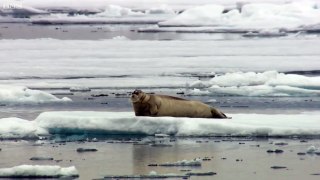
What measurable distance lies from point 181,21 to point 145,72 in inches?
521

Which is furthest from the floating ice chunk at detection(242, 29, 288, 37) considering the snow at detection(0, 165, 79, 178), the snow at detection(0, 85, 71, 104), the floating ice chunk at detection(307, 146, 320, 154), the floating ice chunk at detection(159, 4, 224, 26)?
the snow at detection(0, 165, 79, 178)

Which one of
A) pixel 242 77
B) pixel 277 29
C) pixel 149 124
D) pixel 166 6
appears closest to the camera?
pixel 149 124

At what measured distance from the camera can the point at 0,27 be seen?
27.5m

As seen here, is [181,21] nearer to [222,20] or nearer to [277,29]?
[222,20]

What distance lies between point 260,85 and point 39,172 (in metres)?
6.27

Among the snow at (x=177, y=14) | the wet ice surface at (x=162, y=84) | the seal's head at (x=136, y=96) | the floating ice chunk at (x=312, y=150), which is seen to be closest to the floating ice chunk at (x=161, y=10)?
the snow at (x=177, y=14)

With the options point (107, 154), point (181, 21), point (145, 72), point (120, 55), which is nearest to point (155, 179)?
point (107, 154)

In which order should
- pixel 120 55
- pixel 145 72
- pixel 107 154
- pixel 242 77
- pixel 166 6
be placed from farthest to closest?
pixel 166 6, pixel 120 55, pixel 145 72, pixel 242 77, pixel 107 154

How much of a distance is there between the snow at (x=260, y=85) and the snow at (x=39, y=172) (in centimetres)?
549

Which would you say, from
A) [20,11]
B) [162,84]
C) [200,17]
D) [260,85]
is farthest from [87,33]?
[260,85]

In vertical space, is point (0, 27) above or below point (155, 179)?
above

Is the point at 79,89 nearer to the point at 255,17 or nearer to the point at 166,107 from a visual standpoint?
the point at 166,107

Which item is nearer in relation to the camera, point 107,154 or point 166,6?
point 107,154

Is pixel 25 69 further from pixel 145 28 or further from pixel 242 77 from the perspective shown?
pixel 145 28
